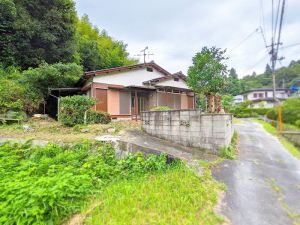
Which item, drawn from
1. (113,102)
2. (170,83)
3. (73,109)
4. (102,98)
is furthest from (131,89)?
(73,109)

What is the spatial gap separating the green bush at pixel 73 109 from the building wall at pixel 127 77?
8.46 feet

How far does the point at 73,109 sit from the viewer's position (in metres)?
5.97

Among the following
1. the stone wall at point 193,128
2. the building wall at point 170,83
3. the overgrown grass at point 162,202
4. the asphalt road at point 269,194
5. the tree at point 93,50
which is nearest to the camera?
the asphalt road at point 269,194

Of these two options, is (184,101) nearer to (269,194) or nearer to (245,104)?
(245,104)

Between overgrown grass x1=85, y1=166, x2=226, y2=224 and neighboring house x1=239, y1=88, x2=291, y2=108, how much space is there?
4.59 feet

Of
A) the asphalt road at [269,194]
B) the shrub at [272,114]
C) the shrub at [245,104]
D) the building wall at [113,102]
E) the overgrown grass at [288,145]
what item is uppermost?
the building wall at [113,102]

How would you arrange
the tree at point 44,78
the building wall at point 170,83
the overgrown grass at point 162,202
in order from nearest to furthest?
the overgrown grass at point 162,202 → the tree at point 44,78 → the building wall at point 170,83

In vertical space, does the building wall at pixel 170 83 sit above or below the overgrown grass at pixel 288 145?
above

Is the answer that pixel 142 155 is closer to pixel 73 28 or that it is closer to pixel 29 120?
pixel 29 120

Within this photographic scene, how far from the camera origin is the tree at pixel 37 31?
28.0 feet

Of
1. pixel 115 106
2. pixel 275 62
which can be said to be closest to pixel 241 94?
pixel 275 62

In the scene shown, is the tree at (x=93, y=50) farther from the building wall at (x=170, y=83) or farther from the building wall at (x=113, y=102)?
the building wall at (x=170, y=83)

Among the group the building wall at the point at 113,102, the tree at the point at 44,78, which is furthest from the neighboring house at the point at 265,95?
the tree at the point at 44,78

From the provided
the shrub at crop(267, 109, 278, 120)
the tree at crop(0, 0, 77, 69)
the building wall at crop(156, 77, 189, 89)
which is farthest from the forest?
the shrub at crop(267, 109, 278, 120)
